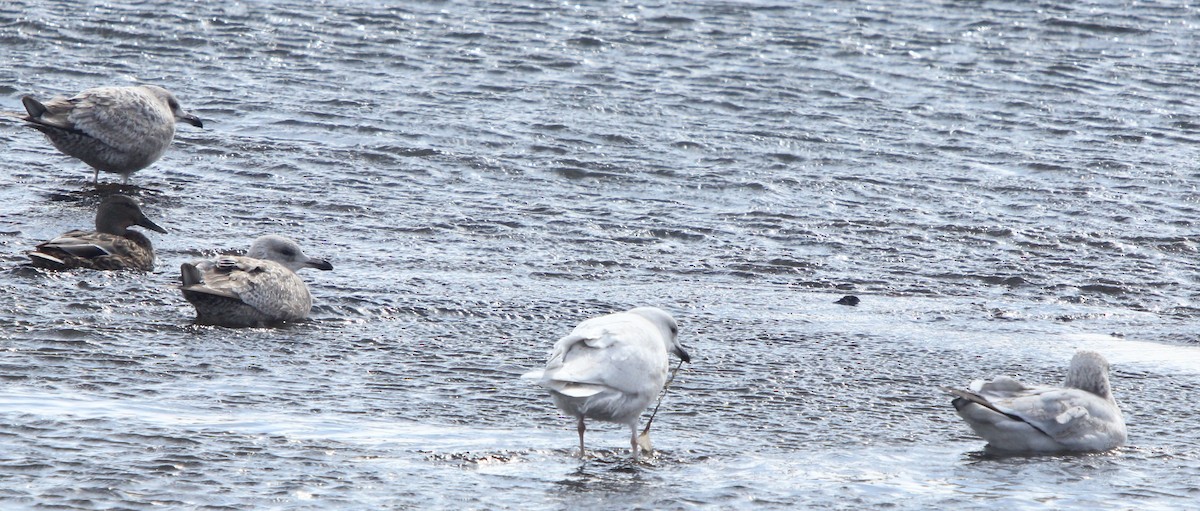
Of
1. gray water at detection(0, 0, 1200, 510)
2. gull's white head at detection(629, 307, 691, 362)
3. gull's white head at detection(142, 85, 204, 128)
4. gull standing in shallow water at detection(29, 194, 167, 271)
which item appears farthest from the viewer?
gull's white head at detection(142, 85, 204, 128)

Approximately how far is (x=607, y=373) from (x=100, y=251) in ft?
12.4

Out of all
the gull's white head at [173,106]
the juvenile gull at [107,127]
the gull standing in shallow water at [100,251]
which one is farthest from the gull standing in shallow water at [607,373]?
the gull's white head at [173,106]

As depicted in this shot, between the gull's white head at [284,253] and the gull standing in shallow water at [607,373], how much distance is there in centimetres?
288

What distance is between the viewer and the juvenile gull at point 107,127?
37.7 feet

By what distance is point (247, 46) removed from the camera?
1630 centimetres

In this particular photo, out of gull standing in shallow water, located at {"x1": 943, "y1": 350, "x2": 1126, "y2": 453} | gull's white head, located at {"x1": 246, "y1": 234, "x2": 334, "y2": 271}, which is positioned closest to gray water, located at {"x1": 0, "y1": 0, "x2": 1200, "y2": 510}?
gull standing in shallow water, located at {"x1": 943, "y1": 350, "x2": 1126, "y2": 453}

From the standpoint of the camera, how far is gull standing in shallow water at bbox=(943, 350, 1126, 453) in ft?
22.0

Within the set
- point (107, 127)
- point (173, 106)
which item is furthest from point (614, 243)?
point (173, 106)

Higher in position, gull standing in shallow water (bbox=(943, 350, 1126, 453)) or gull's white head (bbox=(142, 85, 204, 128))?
gull's white head (bbox=(142, 85, 204, 128))

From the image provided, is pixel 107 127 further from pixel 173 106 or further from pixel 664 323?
pixel 664 323

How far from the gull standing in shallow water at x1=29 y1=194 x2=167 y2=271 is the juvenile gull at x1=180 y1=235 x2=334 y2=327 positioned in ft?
1.60

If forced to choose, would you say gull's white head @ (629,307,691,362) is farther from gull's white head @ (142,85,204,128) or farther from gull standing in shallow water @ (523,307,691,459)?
gull's white head @ (142,85,204,128)

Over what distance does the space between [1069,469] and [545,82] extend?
9.80 meters

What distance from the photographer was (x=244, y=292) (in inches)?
316
